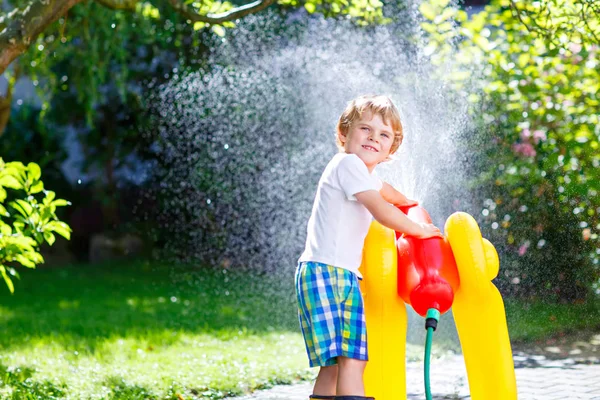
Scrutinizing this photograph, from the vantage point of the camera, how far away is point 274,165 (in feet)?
25.7

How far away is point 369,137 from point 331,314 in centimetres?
57

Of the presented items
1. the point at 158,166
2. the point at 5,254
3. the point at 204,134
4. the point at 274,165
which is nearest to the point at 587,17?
the point at 5,254

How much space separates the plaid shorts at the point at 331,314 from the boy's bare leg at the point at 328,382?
0.07 m

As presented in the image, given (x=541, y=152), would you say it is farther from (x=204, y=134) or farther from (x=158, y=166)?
(x=158, y=166)

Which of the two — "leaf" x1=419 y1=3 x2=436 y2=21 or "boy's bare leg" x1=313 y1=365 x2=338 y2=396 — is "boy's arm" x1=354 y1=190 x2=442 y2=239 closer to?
"boy's bare leg" x1=313 y1=365 x2=338 y2=396

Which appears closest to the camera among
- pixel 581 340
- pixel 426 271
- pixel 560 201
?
pixel 426 271

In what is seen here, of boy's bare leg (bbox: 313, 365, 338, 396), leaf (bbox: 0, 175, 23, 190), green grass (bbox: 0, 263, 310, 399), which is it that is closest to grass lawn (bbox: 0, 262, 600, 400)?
green grass (bbox: 0, 263, 310, 399)

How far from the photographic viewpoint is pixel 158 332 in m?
5.38

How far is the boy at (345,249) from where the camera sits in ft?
8.45

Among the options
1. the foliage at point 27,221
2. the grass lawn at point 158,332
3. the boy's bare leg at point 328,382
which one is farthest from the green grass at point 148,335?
the boy's bare leg at point 328,382

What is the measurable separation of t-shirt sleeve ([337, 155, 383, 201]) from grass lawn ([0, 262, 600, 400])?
1533 mm

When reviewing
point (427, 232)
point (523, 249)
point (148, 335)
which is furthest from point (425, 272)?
point (523, 249)

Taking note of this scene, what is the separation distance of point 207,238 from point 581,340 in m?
4.16

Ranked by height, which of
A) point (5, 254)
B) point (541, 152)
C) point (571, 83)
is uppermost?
point (571, 83)
